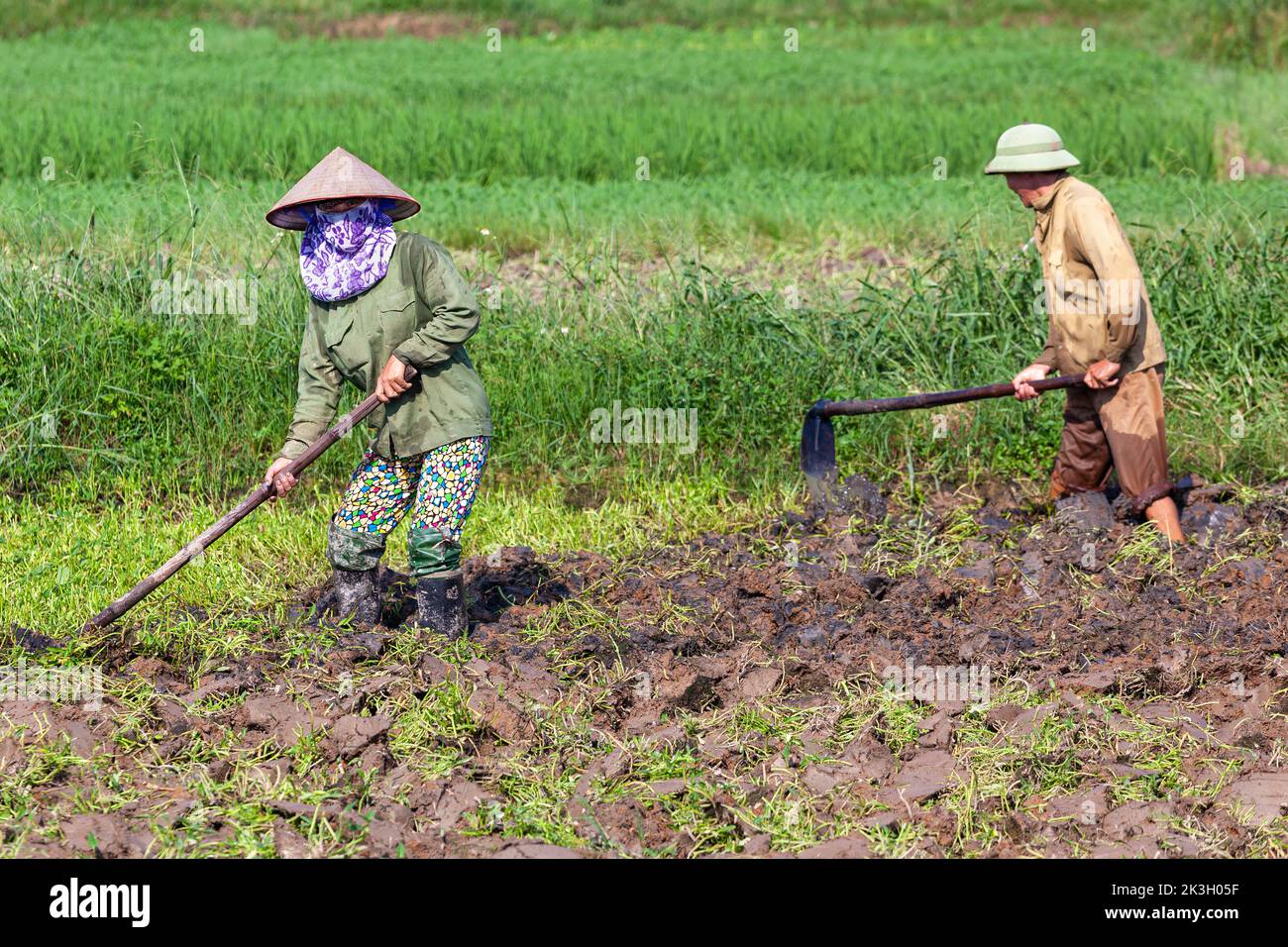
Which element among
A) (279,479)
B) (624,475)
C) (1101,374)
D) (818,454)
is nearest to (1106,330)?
(1101,374)

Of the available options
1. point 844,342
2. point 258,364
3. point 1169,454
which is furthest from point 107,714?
point 1169,454

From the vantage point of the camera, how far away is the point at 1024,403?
734 centimetres

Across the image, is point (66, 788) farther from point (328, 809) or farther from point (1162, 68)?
point (1162, 68)

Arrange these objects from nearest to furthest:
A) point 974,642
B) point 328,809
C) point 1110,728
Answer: point 328,809, point 1110,728, point 974,642

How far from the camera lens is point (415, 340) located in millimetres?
5066

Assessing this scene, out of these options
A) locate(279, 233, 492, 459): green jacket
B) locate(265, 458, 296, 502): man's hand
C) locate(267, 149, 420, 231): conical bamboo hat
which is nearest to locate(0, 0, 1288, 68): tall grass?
locate(279, 233, 492, 459): green jacket

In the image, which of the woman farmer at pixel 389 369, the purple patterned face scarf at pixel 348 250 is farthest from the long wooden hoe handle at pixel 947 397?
the purple patterned face scarf at pixel 348 250

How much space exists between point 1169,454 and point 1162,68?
1191 centimetres

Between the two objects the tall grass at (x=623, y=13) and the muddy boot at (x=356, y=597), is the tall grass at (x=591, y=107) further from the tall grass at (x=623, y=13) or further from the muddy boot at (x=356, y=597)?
Result: the muddy boot at (x=356, y=597)

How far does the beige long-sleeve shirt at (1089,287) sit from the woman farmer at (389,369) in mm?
2535

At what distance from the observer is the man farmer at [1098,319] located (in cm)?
613

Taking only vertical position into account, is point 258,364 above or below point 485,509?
above

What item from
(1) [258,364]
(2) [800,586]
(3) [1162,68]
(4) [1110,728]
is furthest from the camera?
(3) [1162,68]

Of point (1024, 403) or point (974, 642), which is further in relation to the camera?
point (1024, 403)
